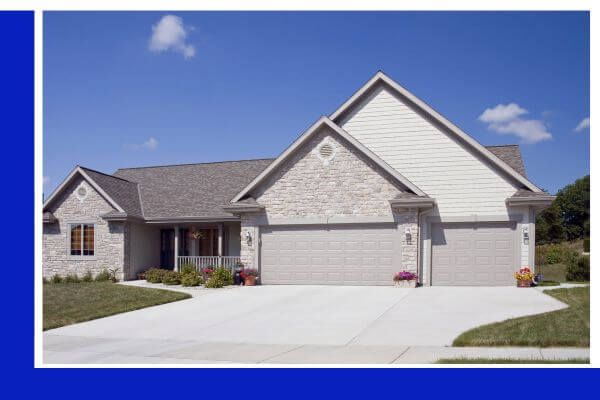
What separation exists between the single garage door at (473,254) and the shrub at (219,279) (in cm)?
747

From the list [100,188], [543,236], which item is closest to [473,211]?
[100,188]

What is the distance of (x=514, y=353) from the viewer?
896cm

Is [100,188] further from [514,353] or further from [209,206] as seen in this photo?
[514,353]

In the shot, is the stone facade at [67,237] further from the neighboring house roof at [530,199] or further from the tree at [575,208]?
the tree at [575,208]

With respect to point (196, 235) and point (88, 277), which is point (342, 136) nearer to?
point (196, 235)

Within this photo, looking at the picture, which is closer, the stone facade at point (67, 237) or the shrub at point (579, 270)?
the shrub at point (579, 270)

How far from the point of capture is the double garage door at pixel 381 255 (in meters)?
19.5

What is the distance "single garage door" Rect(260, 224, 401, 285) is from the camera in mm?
19734

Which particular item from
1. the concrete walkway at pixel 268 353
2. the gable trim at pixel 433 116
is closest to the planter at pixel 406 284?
the gable trim at pixel 433 116

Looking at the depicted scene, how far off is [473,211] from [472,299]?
193 inches

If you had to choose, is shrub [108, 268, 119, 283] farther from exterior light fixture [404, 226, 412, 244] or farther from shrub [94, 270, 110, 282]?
exterior light fixture [404, 226, 412, 244]

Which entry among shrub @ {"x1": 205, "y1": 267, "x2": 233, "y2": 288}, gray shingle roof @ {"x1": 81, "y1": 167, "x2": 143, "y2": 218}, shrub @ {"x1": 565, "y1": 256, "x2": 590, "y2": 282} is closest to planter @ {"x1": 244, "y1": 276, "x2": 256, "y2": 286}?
shrub @ {"x1": 205, "y1": 267, "x2": 233, "y2": 288}

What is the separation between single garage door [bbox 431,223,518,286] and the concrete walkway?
10.5 meters

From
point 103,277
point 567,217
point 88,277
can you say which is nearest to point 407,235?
point 103,277
